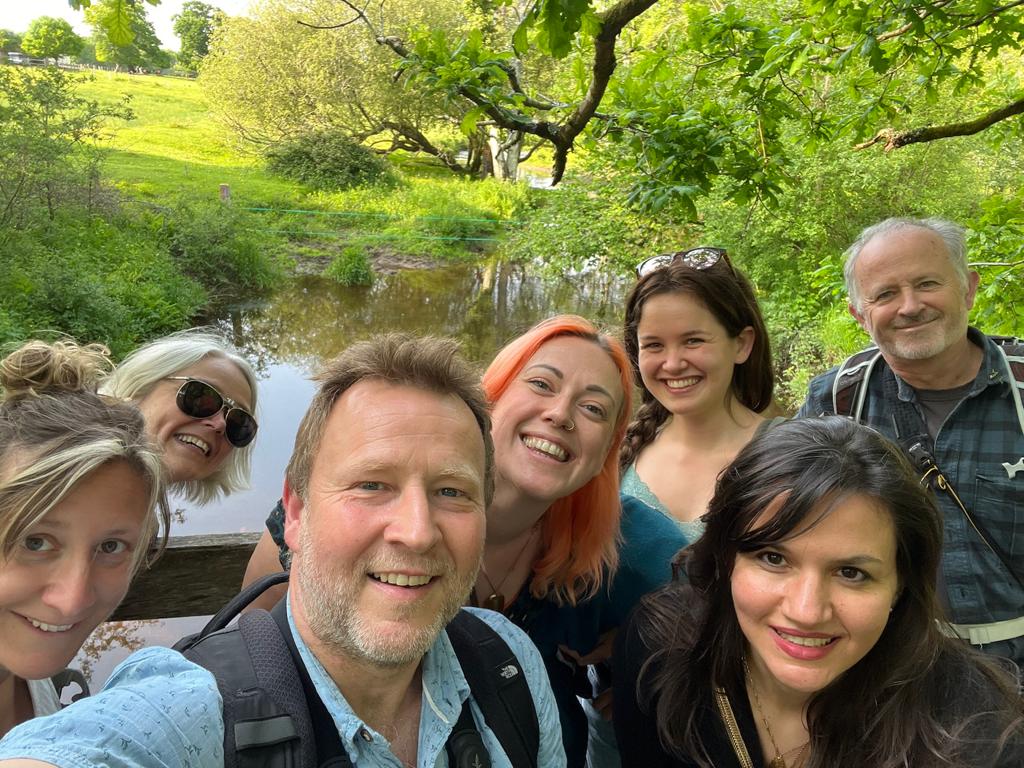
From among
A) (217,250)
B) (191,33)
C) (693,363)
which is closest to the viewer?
(693,363)

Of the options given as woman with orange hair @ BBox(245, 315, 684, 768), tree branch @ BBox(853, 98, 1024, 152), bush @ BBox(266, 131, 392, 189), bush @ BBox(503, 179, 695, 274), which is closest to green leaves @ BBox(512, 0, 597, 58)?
woman with orange hair @ BBox(245, 315, 684, 768)

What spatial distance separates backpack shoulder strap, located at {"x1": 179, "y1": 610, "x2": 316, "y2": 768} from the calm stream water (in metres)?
5.18

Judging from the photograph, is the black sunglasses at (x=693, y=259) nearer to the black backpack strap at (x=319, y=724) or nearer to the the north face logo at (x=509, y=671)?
the the north face logo at (x=509, y=671)

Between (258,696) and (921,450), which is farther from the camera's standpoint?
(921,450)

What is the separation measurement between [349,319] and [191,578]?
12681mm

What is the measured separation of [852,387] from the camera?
2.80 meters

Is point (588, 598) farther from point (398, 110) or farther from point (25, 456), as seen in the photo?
point (398, 110)

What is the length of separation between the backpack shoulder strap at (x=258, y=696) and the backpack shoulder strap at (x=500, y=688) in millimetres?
398

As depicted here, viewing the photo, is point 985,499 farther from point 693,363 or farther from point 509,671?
point 509,671

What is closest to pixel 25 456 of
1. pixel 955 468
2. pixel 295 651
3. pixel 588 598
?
pixel 295 651

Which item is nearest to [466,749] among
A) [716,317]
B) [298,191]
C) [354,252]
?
[716,317]

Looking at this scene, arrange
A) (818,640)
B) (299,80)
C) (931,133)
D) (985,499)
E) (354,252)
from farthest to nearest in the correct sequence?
(299,80) → (354,252) → (931,133) → (985,499) → (818,640)

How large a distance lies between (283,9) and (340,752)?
31.5 m

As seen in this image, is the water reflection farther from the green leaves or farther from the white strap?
the white strap
